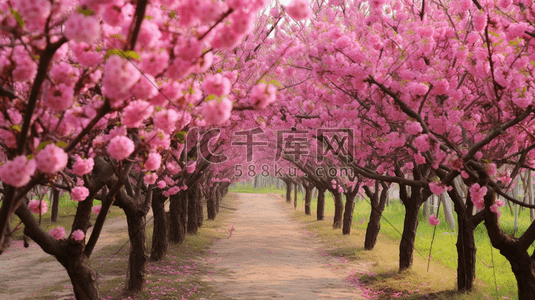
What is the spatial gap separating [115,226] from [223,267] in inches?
401

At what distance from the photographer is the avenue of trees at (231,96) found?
2377 millimetres

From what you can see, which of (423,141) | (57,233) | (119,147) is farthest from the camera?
(423,141)

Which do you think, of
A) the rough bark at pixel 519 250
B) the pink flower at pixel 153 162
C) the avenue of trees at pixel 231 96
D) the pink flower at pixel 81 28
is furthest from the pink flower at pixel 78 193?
the rough bark at pixel 519 250

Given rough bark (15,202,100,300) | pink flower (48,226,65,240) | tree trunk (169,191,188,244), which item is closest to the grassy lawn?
tree trunk (169,191,188,244)

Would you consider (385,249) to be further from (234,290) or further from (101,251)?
(101,251)

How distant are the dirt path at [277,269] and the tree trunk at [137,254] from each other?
5.64ft

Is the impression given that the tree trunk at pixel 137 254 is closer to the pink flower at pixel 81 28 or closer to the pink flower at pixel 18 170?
the pink flower at pixel 18 170

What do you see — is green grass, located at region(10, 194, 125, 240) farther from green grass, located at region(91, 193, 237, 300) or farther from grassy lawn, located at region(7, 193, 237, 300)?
green grass, located at region(91, 193, 237, 300)

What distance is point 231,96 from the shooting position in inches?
162

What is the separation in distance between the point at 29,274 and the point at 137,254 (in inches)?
156

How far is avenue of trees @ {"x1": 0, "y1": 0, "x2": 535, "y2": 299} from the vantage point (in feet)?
7.80

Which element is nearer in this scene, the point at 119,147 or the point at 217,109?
the point at 217,109

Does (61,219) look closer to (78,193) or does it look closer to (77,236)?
(77,236)

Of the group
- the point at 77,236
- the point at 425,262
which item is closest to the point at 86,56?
the point at 77,236
